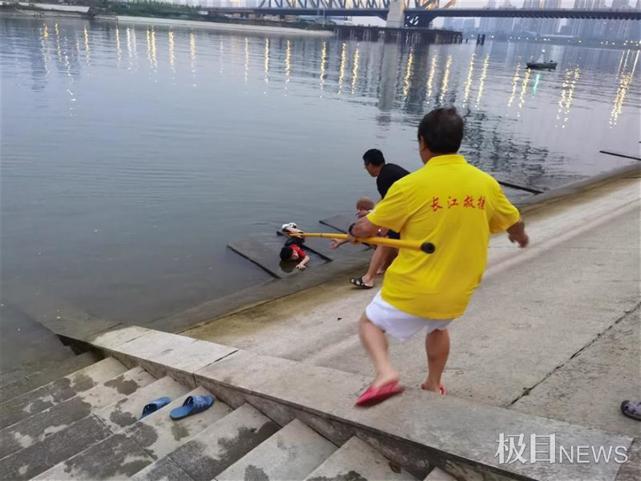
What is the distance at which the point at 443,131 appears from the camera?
269cm

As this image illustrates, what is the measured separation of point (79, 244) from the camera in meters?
8.68

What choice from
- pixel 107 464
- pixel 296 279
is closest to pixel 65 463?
pixel 107 464

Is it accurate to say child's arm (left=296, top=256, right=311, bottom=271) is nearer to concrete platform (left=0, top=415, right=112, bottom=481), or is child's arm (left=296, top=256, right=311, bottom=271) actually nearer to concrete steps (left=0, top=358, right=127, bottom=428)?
concrete steps (left=0, top=358, right=127, bottom=428)

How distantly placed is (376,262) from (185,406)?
3.52 m

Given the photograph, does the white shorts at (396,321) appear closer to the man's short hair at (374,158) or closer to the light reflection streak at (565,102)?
the man's short hair at (374,158)

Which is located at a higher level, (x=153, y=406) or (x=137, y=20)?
(x=137, y=20)

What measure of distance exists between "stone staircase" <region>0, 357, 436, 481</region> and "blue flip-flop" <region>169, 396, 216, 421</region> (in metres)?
0.04

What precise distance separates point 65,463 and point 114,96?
21417 mm

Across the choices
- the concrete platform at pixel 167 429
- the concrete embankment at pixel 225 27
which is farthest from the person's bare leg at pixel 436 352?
the concrete embankment at pixel 225 27

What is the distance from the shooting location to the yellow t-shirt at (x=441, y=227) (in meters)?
2.67

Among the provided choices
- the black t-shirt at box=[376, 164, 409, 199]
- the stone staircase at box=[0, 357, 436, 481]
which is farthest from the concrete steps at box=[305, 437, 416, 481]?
the black t-shirt at box=[376, 164, 409, 199]

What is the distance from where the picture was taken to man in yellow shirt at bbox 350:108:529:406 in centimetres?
267

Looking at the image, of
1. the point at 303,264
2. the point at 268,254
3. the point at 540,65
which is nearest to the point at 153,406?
the point at 303,264

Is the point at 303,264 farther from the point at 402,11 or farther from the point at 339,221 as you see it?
the point at 402,11
